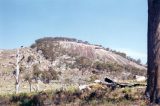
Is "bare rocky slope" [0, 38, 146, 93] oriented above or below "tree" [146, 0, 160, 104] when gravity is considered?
below

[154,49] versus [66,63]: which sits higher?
[154,49]

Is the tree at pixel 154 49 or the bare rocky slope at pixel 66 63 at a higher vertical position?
the tree at pixel 154 49

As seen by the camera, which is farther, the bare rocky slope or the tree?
the bare rocky slope

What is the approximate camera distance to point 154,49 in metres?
11.2

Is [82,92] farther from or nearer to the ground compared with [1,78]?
farther from the ground

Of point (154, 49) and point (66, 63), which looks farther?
point (66, 63)

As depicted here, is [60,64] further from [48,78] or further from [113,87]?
[113,87]

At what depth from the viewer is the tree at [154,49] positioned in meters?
11.1

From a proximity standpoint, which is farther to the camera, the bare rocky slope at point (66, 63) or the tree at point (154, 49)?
the bare rocky slope at point (66, 63)

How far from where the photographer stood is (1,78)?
74.2 meters

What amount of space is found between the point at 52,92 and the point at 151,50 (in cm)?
451

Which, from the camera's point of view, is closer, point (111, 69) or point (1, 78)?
point (1, 78)

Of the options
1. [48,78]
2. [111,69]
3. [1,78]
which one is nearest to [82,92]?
[48,78]

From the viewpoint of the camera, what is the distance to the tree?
11.1m
